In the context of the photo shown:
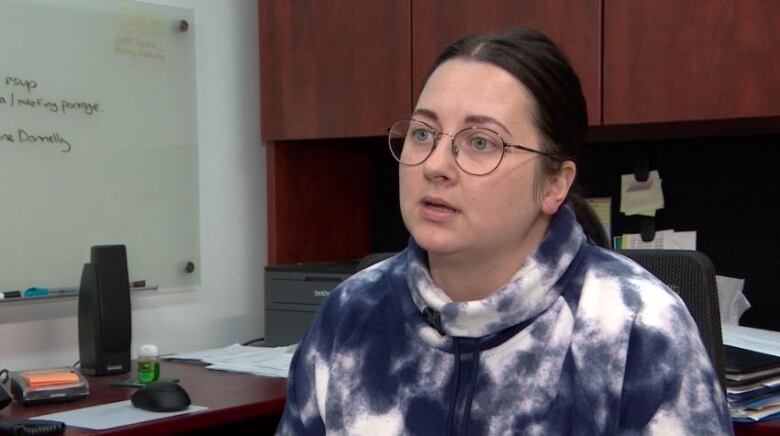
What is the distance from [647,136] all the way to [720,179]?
181 millimetres

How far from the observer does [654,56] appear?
5.83ft

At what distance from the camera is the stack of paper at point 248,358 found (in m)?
1.88

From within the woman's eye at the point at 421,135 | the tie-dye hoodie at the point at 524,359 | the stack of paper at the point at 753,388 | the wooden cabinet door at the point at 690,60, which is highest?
the wooden cabinet door at the point at 690,60

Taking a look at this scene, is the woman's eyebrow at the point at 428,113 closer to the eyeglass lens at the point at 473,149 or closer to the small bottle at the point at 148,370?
the eyeglass lens at the point at 473,149

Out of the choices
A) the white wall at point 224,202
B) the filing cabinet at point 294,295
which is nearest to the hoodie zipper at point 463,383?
the filing cabinet at point 294,295

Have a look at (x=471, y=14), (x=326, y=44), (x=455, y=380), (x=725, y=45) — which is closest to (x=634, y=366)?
(x=455, y=380)

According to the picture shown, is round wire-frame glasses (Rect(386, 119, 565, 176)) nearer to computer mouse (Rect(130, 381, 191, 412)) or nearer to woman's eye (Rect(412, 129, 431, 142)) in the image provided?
woman's eye (Rect(412, 129, 431, 142))

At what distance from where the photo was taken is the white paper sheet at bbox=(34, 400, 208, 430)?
55.6 inches

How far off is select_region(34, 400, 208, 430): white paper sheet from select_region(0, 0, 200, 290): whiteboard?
0.54 meters

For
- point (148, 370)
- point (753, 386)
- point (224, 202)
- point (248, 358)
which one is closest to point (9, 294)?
point (148, 370)

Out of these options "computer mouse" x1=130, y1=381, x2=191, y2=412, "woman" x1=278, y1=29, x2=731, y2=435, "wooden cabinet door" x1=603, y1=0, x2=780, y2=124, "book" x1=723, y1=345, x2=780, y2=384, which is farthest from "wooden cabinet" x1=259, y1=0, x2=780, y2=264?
"computer mouse" x1=130, y1=381, x2=191, y2=412

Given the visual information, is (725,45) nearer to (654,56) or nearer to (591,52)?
(654,56)

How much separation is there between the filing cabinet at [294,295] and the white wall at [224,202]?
0.61ft

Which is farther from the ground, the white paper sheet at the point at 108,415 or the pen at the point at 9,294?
the pen at the point at 9,294
